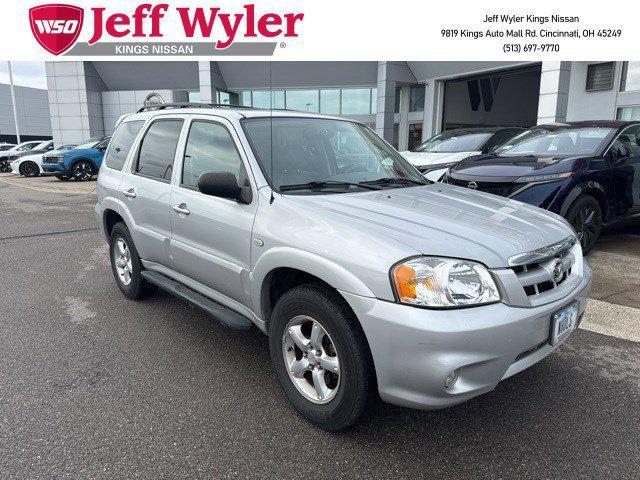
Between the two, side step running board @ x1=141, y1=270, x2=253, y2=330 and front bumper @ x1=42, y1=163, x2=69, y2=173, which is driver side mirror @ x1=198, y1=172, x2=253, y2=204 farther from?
front bumper @ x1=42, y1=163, x2=69, y2=173

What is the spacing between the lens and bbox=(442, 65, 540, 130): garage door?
2245cm

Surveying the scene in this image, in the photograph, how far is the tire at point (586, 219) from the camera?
18.2ft

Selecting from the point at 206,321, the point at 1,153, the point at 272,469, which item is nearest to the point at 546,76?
the point at 206,321

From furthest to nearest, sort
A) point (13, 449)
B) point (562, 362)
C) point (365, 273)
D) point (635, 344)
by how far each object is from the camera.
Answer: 1. point (635, 344)
2. point (562, 362)
3. point (13, 449)
4. point (365, 273)

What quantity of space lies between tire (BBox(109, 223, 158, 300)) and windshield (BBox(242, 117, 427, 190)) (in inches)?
Answer: 73.8

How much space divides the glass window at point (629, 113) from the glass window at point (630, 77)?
507 millimetres

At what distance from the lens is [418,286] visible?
2.19 m

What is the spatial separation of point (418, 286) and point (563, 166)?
14.0 ft

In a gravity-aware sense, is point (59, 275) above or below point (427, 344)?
below

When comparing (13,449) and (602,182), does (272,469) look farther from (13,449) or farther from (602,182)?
(602,182)

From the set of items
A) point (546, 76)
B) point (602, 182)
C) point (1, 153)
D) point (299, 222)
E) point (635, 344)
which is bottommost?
point (1, 153)

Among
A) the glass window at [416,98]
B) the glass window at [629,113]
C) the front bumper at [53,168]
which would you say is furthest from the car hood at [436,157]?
the glass window at [416,98]

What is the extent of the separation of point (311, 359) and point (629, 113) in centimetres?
1432

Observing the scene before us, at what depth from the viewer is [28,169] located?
19562 millimetres
